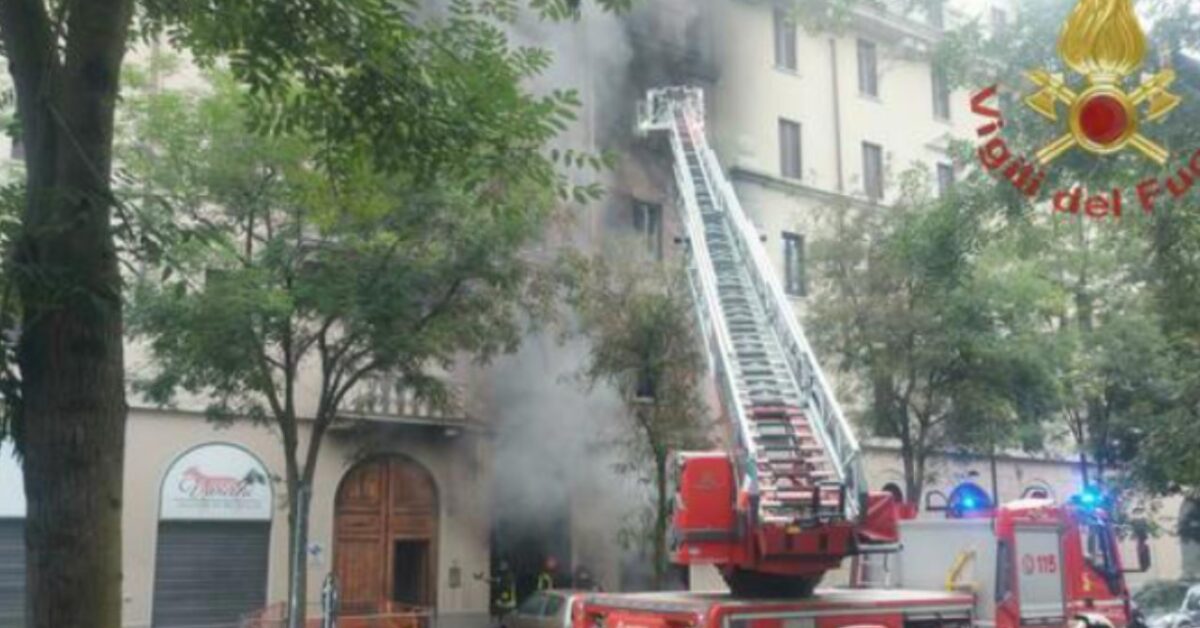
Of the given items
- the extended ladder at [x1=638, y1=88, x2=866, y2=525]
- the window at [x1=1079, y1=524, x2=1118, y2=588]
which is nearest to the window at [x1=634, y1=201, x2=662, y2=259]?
the extended ladder at [x1=638, y1=88, x2=866, y2=525]

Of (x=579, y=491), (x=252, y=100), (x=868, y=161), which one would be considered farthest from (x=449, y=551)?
(x=252, y=100)

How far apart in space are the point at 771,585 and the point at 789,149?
19317 millimetres

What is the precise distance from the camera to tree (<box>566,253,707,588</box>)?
19.2 m

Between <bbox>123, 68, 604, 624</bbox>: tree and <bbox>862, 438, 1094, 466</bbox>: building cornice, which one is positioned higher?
<bbox>123, 68, 604, 624</bbox>: tree

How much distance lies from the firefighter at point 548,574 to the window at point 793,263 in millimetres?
7176

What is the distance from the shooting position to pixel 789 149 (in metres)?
27.9

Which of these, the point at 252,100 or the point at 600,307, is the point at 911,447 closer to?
the point at 600,307

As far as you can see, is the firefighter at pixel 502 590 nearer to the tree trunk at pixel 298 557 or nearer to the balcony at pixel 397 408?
the balcony at pixel 397 408

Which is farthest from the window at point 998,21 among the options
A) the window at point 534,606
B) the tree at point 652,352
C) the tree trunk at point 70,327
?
the window at point 534,606

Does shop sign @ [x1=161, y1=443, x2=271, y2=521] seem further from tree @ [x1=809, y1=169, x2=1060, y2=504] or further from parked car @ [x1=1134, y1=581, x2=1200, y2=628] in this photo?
parked car @ [x1=1134, y1=581, x2=1200, y2=628]

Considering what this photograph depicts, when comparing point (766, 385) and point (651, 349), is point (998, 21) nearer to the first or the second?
point (766, 385)

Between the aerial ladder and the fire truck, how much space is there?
0.01 m

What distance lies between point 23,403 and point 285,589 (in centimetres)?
1595

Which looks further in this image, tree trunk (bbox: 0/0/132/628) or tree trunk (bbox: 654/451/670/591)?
tree trunk (bbox: 654/451/670/591)
